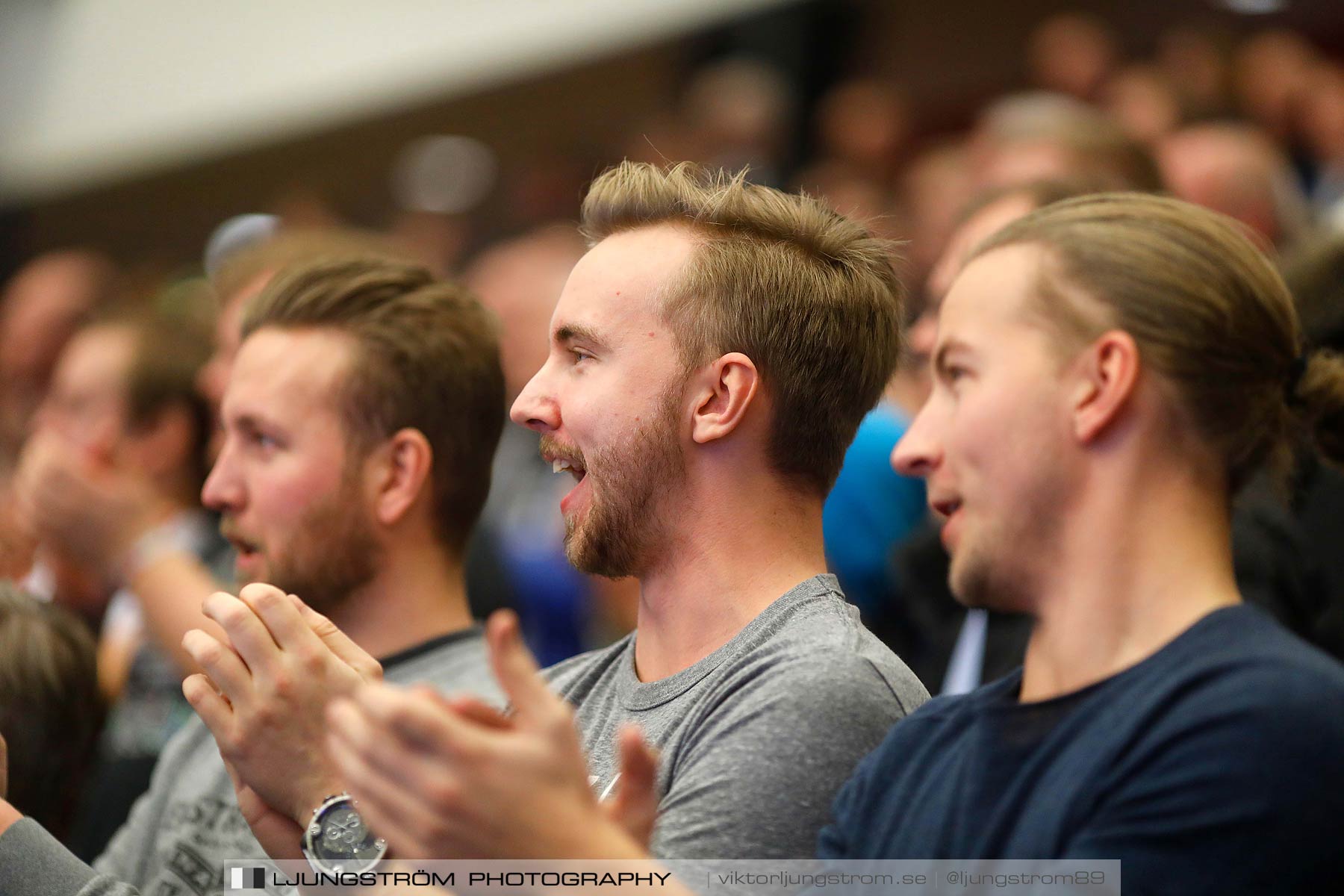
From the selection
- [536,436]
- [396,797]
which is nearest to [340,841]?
[396,797]

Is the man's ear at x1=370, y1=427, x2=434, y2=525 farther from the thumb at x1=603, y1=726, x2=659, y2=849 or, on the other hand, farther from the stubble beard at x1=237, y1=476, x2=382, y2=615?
the thumb at x1=603, y1=726, x2=659, y2=849

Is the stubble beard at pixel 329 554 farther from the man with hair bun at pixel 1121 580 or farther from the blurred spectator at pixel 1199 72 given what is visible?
the blurred spectator at pixel 1199 72

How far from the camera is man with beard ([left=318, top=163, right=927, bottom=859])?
5.20 feet

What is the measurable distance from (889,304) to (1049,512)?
0.61 m

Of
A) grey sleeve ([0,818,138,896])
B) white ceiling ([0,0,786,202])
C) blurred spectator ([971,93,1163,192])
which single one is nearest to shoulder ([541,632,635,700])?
grey sleeve ([0,818,138,896])

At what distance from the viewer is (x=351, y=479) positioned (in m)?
2.27

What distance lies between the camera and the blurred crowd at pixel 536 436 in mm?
2316

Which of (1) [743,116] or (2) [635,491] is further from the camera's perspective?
(1) [743,116]

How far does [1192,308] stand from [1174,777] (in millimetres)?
416

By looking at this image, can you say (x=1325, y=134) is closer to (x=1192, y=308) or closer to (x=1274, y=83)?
(x=1274, y=83)

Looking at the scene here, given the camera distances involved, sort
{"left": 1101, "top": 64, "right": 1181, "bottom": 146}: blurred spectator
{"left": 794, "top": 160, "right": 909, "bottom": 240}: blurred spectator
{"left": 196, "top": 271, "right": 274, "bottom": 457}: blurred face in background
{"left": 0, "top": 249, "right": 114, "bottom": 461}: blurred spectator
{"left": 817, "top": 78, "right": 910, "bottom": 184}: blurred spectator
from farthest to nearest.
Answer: {"left": 817, "top": 78, "right": 910, "bottom": 184}: blurred spectator < {"left": 0, "top": 249, "right": 114, "bottom": 461}: blurred spectator < {"left": 794, "top": 160, "right": 909, "bottom": 240}: blurred spectator < {"left": 1101, "top": 64, "right": 1181, "bottom": 146}: blurred spectator < {"left": 196, "top": 271, "right": 274, "bottom": 457}: blurred face in background

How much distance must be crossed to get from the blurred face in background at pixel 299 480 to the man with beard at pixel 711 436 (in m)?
0.54

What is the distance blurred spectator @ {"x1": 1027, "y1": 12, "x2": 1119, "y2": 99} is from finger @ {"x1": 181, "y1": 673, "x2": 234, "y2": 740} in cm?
478

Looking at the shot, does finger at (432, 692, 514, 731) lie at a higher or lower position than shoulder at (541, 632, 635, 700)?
lower
